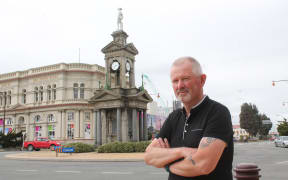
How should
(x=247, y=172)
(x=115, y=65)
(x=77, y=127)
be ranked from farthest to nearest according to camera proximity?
(x=77, y=127) → (x=115, y=65) → (x=247, y=172)

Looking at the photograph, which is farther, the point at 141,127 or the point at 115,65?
the point at 141,127

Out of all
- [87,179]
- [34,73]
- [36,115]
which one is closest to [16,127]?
[36,115]

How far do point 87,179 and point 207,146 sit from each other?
876 centimetres

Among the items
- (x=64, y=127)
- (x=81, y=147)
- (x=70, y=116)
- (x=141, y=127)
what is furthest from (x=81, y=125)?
(x=141, y=127)

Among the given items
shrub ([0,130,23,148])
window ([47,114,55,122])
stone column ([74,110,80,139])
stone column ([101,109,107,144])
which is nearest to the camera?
stone column ([101,109,107,144])

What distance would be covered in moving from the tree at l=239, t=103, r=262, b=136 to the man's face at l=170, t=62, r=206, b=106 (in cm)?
8527

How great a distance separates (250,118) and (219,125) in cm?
8592

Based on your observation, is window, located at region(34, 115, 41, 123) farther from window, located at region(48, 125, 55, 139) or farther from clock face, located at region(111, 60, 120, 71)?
clock face, located at region(111, 60, 120, 71)

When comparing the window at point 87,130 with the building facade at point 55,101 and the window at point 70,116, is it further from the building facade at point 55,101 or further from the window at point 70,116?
the window at point 70,116

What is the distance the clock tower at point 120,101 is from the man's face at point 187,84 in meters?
26.1

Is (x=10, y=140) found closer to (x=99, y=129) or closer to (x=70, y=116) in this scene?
(x=70, y=116)

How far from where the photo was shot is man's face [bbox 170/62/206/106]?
257 centimetres

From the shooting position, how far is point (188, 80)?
101 inches

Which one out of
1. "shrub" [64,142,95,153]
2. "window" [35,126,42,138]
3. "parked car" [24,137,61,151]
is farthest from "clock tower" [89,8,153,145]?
"window" [35,126,42,138]
